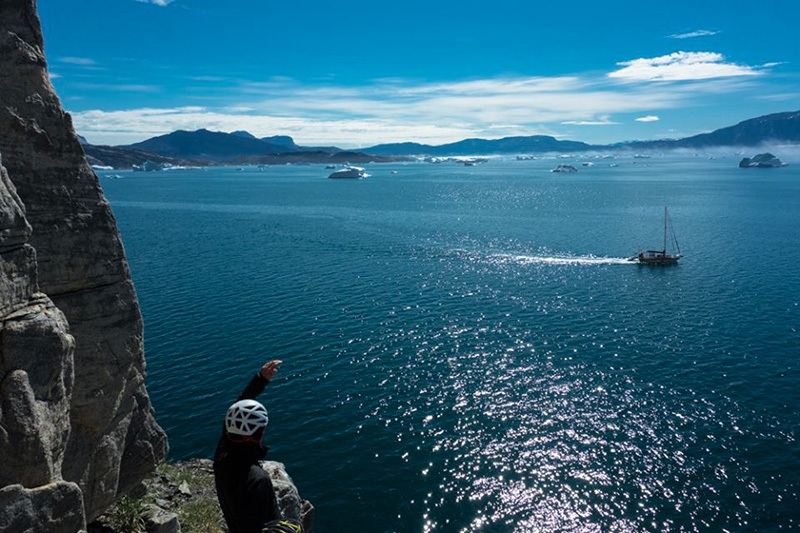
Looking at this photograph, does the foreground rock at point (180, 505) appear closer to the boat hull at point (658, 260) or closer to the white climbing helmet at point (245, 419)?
the white climbing helmet at point (245, 419)

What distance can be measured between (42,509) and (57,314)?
14.0 ft

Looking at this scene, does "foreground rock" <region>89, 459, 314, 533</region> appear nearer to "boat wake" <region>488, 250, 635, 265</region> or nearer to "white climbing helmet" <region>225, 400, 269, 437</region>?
"white climbing helmet" <region>225, 400, 269, 437</region>

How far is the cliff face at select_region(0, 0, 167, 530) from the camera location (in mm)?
11469

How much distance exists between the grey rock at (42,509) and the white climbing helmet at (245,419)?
6.65 meters

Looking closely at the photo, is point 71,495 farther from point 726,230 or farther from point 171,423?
point 726,230

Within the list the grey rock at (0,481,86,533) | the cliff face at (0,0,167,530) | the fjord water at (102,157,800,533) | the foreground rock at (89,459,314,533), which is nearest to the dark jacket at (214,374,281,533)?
the grey rock at (0,481,86,533)

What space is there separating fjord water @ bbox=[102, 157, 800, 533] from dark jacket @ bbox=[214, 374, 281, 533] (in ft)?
74.4

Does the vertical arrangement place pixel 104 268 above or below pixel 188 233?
above

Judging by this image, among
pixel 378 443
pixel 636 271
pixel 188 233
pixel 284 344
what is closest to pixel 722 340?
pixel 636 271

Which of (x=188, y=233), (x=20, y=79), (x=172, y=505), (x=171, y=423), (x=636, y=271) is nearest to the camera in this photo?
(x=20, y=79)

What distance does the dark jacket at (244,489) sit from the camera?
7.43m

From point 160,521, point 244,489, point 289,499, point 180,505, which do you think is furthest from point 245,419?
point 289,499

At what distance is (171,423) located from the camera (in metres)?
37.7

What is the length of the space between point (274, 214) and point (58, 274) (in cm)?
13232
